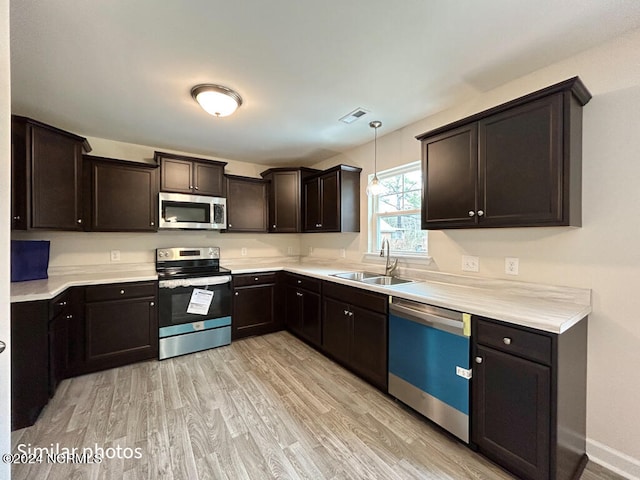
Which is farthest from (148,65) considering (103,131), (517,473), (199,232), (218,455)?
(517,473)

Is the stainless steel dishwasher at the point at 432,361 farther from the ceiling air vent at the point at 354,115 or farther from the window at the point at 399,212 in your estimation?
the ceiling air vent at the point at 354,115

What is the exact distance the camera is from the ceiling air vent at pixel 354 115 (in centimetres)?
252

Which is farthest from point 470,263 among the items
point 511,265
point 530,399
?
point 530,399

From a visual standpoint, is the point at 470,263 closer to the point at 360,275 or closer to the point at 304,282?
the point at 360,275

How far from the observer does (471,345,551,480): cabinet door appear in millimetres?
1388

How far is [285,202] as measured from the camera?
393cm

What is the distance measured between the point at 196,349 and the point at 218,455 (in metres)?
1.59

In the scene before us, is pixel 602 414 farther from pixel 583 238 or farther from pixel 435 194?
pixel 435 194

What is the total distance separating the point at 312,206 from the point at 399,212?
1234 millimetres

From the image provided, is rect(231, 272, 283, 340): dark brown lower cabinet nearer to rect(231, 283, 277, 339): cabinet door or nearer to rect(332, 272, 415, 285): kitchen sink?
rect(231, 283, 277, 339): cabinet door

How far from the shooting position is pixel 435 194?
2.21 m

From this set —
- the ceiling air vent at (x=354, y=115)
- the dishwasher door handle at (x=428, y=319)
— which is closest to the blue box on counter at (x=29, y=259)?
the ceiling air vent at (x=354, y=115)

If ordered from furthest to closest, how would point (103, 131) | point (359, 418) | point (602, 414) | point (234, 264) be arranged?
1. point (234, 264)
2. point (103, 131)
3. point (359, 418)
4. point (602, 414)

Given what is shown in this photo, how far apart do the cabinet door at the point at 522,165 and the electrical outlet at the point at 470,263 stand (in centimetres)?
47
